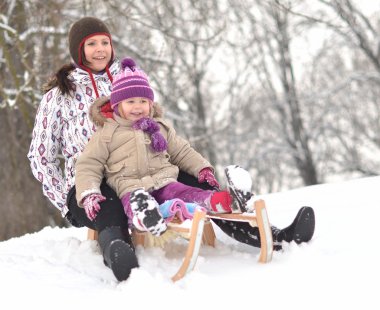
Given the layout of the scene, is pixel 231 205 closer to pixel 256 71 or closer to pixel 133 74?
pixel 133 74

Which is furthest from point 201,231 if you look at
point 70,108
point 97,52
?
point 97,52

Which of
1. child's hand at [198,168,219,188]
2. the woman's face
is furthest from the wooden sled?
the woman's face

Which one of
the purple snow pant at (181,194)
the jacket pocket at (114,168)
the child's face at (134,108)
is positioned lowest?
the purple snow pant at (181,194)

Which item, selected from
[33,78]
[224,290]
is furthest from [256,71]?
[224,290]

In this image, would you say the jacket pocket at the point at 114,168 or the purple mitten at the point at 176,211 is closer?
the purple mitten at the point at 176,211

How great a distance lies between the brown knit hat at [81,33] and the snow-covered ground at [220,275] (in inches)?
43.5

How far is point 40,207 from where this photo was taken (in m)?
6.20

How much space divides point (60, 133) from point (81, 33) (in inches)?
24.1

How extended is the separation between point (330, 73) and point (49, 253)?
17.3m

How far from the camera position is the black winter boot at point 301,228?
2424 millimetres

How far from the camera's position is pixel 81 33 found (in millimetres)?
3123

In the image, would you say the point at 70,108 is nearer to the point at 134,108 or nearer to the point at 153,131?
the point at 134,108

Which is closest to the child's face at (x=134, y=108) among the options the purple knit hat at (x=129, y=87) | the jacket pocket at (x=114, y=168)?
the purple knit hat at (x=129, y=87)

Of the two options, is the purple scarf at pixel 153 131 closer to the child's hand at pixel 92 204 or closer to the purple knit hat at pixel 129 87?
the purple knit hat at pixel 129 87
